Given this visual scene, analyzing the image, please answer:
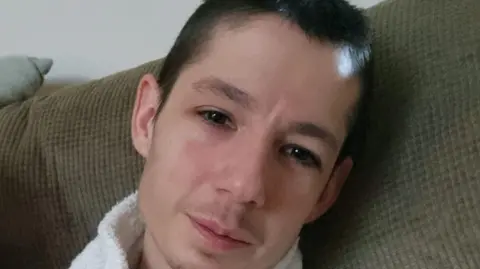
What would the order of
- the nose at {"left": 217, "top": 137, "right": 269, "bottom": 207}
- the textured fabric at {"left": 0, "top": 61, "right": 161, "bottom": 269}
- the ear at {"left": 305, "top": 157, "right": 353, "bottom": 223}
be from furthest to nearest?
the textured fabric at {"left": 0, "top": 61, "right": 161, "bottom": 269}, the ear at {"left": 305, "top": 157, "right": 353, "bottom": 223}, the nose at {"left": 217, "top": 137, "right": 269, "bottom": 207}

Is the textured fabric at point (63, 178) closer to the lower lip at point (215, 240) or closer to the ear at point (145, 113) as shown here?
the ear at point (145, 113)

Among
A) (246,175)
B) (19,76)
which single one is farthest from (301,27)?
(19,76)

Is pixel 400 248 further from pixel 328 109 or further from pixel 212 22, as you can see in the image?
pixel 212 22

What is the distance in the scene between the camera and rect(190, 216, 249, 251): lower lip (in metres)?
0.82

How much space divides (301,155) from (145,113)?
0.22 metres

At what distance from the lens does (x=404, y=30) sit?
37.4 inches

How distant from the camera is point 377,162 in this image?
926mm

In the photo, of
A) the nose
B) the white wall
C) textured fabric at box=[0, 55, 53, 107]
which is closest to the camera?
the nose

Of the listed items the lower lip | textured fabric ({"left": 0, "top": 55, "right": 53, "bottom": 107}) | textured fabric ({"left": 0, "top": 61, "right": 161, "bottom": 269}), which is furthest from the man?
textured fabric ({"left": 0, "top": 55, "right": 53, "bottom": 107})

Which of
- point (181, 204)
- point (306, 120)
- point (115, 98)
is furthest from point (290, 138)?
point (115, 98)

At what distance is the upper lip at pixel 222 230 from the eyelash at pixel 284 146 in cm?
10

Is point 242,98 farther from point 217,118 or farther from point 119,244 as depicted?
point 119,244

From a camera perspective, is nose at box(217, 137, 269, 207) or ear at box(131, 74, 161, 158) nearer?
nose at box(217, 137, 269, 207)

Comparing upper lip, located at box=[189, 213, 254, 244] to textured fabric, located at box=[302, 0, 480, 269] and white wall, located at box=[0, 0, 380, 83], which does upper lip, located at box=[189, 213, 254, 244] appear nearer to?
textured fabric, located at box=[302, 0, 480, 269]
